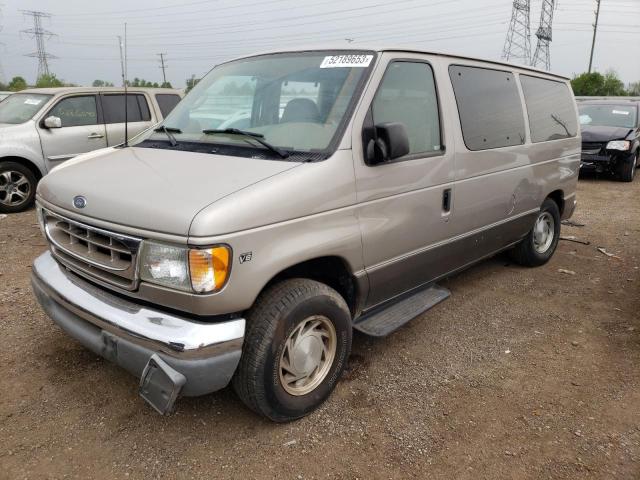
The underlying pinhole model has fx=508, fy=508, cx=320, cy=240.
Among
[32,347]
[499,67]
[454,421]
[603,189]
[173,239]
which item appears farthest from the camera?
[603,189]

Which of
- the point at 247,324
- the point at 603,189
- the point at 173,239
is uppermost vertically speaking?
the point at 173,239

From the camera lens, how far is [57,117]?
7543 millimetres

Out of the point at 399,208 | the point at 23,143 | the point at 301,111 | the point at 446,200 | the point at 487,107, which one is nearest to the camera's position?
the point at 301,111

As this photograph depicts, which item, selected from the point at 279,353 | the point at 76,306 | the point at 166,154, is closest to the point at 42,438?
the point at 76,306

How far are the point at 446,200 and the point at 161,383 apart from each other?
2.26 m

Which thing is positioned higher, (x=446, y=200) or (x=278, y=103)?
(x=278, y=103)

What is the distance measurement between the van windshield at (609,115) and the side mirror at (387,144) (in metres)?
10.5

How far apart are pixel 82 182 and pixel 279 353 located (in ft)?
4.73

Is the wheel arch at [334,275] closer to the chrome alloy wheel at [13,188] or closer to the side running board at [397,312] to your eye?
the side running board at [397,312]

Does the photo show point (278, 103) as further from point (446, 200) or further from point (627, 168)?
point (627, 168)

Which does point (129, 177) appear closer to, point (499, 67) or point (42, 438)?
point (42, 438)

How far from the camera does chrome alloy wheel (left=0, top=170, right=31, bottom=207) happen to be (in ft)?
23.9

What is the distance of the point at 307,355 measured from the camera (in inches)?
112

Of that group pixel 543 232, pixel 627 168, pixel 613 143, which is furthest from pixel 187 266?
pixel 627 168
